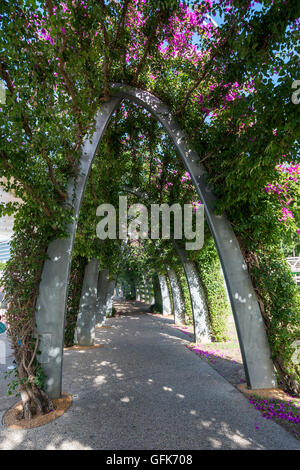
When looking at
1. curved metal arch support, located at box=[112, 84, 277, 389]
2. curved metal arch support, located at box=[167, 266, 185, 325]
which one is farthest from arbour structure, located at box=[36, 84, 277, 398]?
curved metal arch support, located at box=[167, 266, 185, 325]

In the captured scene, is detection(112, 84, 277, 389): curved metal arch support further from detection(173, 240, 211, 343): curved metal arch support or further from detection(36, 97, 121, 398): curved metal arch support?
detection(173, 240, 211, 343): curved metal arch support

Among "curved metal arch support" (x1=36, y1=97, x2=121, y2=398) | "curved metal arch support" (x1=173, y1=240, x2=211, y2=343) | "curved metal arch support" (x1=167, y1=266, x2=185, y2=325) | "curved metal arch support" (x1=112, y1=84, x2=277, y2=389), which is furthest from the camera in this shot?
"curved metal arch support" (x1=167, y1=266, x2=185, y2=325)

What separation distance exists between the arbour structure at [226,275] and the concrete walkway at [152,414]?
25.6 inches

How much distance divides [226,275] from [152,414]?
2356mm

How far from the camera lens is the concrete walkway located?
2.65m

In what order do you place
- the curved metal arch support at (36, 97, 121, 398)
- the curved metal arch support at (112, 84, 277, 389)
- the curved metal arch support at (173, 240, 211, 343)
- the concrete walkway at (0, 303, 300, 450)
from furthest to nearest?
the curved metal arch support at (173, 240, 211, 343), the curved metal arch support at (112, 84, 277, 389), the curved metal arch support at (36, 97, 121, 398), the concrete walkway at (0, 303, 300, 450)

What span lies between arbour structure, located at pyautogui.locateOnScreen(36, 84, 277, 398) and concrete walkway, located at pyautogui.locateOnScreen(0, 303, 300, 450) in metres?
0.65

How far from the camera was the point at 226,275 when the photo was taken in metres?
4.26

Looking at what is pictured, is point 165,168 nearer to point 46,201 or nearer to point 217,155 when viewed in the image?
point 217,155

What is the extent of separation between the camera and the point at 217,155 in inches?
165

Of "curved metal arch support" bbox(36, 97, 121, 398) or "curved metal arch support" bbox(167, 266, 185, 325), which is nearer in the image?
"curved metal arch support" bbox(36, 97, 121, 398)

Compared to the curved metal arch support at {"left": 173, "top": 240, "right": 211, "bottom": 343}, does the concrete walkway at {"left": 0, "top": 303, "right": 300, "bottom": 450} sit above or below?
below

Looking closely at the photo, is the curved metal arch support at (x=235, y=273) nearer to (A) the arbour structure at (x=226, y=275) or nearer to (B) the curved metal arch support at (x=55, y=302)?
(A) the arbour structure at (x=226, y=275)

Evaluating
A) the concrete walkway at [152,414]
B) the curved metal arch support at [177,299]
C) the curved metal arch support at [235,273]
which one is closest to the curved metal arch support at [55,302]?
the concrete walkway at [152,414]
